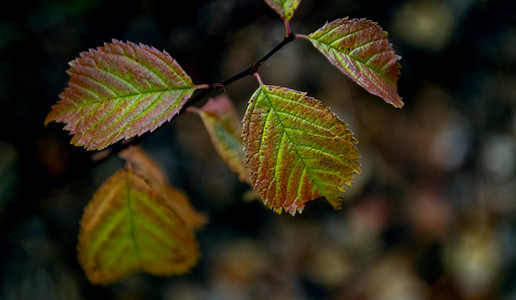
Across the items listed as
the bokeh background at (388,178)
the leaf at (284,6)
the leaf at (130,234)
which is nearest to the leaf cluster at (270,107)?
the leaf at (284,6)

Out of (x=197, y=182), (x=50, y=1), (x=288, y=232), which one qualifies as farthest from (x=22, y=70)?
(x=288, y=232)

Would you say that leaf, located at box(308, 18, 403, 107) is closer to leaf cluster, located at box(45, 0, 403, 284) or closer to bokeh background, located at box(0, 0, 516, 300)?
leaf cluster, located at box(45, 0, 403, 284)

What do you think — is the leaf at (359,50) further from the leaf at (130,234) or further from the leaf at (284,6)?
the leaf at (130,234)

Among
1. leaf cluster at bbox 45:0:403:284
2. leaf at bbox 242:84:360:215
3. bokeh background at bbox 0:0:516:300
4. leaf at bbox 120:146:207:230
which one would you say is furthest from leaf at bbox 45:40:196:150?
bokeh background at bbox 0:0:516:300

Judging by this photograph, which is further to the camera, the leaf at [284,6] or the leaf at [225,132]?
the leaf at [225,132]

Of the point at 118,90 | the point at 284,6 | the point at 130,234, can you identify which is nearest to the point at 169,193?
the point at 130,234

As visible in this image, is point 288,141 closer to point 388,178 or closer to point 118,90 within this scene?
point 118,90

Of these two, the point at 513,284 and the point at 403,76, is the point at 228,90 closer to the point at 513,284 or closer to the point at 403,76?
the point at 403,76

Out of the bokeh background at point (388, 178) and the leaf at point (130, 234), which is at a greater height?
the leaf at point (130, 234)
